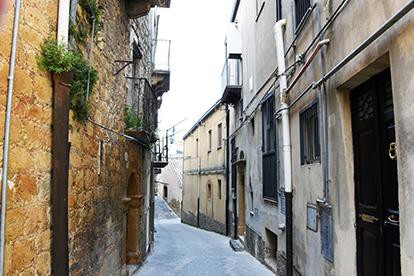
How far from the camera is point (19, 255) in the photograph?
310 centimetres

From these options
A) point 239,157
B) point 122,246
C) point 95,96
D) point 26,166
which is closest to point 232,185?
point 239,157

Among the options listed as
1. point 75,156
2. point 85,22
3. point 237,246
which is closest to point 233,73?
point 237,246

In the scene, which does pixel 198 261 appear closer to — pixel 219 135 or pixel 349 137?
pixel 349 137

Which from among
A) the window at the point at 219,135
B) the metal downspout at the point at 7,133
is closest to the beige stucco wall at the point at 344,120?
the metal downspout at the point at 7,133

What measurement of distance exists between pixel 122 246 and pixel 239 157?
6892mm

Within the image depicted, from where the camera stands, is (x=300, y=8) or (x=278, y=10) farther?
(x=278, y=10)

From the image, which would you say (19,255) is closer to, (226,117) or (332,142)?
(332,142)

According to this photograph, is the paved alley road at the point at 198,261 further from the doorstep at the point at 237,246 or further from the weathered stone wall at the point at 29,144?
the weathered stone wall at the point at 29,144

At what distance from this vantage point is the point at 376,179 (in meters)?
3.92

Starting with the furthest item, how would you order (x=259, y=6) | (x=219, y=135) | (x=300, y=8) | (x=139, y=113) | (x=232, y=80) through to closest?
(x=219, y=135) → (x=232, y=80) → (x=259, y=6) → (x=139, y=113) → (x=300, y=8)

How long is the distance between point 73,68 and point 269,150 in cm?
584

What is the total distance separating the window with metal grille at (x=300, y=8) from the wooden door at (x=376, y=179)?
2058 mm

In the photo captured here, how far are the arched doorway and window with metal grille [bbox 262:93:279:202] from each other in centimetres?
295

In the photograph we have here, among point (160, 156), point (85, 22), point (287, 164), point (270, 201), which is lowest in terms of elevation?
point (270, 201)
